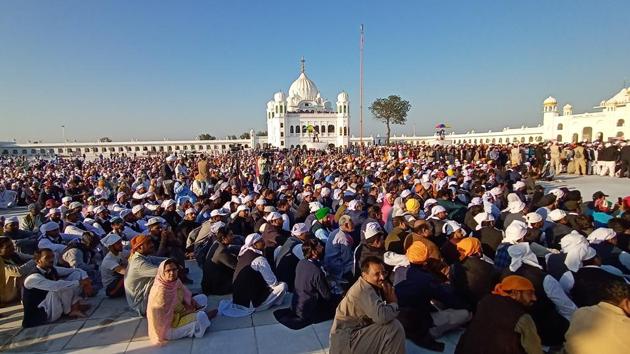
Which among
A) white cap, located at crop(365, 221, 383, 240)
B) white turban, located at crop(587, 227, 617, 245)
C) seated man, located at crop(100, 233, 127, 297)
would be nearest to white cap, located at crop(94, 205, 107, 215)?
seated man, located at crop(100, 233, 127, 297)

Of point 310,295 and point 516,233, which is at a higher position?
point 516,233

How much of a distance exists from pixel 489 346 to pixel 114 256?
13.5ft

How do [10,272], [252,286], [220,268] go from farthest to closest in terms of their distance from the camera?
[220,268] < [10,272] < [252,286]

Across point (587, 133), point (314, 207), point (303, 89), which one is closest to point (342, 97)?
point (303, 89)

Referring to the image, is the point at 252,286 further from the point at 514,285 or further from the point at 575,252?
the point at 575,252

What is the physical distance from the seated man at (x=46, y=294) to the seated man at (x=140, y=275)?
0.62m

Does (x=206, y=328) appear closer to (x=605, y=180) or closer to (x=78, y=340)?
(x=78, y=340)

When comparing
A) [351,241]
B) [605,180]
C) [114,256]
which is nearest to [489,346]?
[351,241]

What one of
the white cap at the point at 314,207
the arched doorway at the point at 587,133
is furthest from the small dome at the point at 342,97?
the white cap at the point at 314,207

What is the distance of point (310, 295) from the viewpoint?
364 centimetres

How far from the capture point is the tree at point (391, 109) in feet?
184

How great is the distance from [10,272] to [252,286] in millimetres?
2844

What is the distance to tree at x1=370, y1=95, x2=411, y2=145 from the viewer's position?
56.2 m

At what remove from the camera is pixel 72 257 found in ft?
15.1
